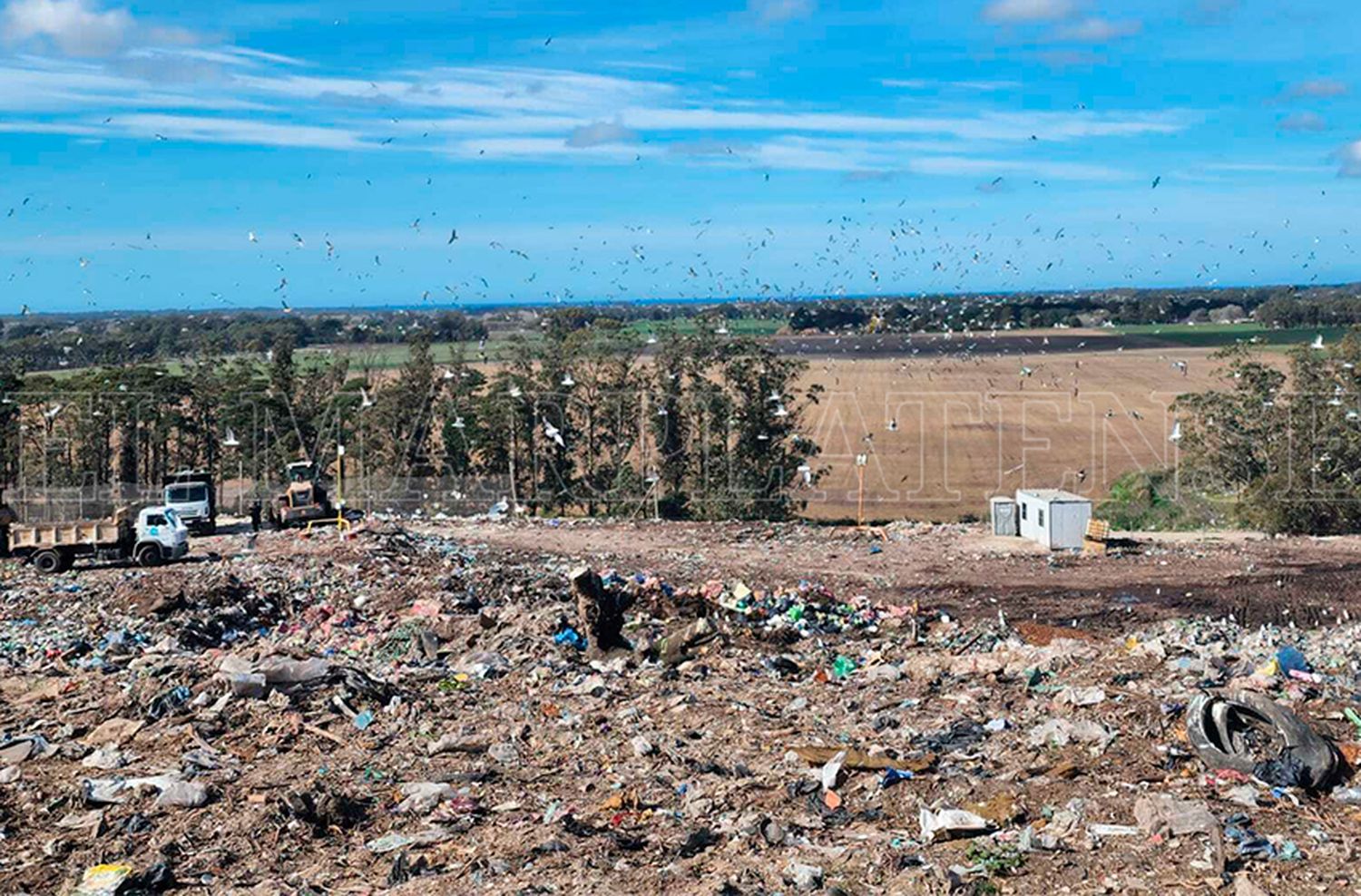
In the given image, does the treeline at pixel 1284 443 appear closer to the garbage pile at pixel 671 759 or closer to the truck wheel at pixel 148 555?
the garbage pile at pixel 671 759

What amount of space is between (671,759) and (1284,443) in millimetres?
24948

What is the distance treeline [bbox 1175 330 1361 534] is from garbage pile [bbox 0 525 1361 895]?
1554cm

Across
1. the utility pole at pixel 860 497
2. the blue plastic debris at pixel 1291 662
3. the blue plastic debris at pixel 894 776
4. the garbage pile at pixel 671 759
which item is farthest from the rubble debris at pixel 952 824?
the utility pole at pixel 860 497

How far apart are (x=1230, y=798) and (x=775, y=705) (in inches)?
136

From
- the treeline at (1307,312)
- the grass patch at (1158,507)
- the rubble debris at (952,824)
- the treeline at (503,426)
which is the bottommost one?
Result: the grass patch at (1158,507)

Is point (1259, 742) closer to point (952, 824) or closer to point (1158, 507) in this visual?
point (952, 824)

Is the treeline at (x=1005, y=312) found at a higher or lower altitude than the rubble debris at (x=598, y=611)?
higher

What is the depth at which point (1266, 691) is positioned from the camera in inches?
345

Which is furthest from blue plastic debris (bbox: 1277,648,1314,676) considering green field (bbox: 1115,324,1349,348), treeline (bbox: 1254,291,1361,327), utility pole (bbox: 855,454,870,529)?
treeline (bbox: 1254,291,1361,327)

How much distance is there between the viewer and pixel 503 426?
3309 centimetres

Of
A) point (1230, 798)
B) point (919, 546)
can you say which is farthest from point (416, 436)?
point (1230, 798)

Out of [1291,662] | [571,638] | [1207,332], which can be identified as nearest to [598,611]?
[571,638]

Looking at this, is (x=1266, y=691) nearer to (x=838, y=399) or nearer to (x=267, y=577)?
(x=267, y=577)

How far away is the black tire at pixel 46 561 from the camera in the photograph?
18.9m
